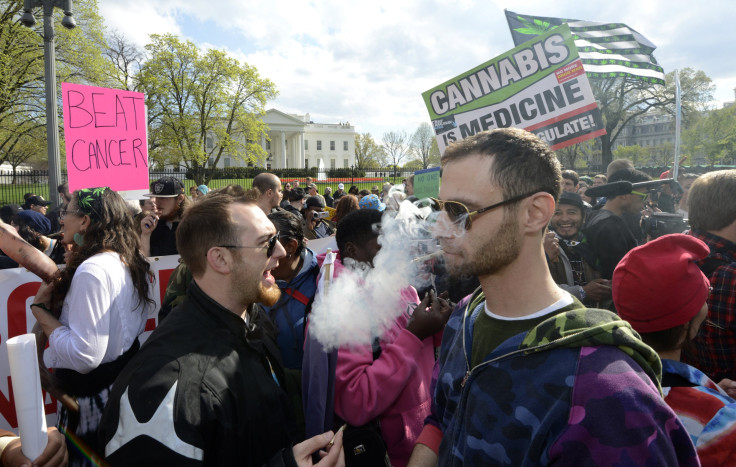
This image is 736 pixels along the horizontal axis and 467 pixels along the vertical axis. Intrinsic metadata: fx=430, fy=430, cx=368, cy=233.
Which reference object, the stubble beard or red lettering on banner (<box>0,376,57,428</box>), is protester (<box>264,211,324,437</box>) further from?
red lettering on banner (<box>0,376,57,428</box>)

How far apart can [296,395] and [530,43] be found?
4.73 meters

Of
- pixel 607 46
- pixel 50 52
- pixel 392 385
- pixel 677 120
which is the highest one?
pixel 50 52

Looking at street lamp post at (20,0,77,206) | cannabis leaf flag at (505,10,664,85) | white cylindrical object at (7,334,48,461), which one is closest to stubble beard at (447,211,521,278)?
white cylindrical object at (7,334,48,461)

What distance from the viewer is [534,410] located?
1251 mm

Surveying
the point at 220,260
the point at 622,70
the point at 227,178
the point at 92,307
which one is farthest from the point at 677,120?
the point at 227,178

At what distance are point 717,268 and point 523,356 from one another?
1.90 metres

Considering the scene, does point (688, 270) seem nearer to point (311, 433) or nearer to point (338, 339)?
point (338, 339)

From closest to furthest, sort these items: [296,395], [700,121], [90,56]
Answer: [296,395], [90,56], [700,121]

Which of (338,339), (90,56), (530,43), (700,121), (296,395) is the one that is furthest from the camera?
(700,121)

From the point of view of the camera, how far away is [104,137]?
4973 millimetres

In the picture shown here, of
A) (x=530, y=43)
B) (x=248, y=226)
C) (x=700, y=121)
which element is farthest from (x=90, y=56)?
(x=700, y=121)

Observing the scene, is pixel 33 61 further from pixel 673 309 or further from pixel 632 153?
pixel 632 153

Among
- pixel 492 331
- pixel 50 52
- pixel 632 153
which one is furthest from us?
pixel 632 153

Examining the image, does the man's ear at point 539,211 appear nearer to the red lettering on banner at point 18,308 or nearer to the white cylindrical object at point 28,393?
the white cylindrical object at point 28,393
